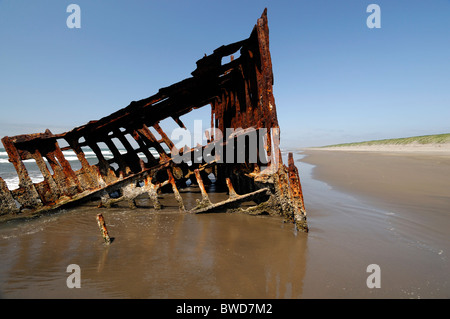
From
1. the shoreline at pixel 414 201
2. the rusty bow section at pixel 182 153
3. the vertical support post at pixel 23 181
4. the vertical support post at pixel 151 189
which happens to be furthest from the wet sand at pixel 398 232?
the vertical support post at pixel 23 181

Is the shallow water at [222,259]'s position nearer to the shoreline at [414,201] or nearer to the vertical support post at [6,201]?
the shoreline at [414,201]

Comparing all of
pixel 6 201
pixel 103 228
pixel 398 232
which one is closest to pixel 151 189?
pixel 103 228

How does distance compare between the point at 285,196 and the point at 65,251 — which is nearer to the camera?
the point at 65,251

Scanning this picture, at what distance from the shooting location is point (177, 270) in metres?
2.63

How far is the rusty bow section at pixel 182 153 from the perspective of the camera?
4227 mm

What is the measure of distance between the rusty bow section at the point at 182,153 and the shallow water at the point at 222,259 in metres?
0.64

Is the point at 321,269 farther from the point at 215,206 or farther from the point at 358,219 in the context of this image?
the point at 215,206

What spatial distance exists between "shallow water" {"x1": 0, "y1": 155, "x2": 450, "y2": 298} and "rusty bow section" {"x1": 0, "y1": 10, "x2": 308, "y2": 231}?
64cm

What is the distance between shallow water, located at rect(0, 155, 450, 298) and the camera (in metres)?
2.26

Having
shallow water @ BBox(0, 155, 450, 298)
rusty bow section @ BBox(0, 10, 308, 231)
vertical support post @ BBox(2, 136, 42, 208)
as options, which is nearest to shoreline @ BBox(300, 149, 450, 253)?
shallow water @ BBox(0, 155, 450, 298)

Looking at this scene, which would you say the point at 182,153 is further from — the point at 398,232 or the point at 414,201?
the point at 414,201

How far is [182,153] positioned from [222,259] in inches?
127
